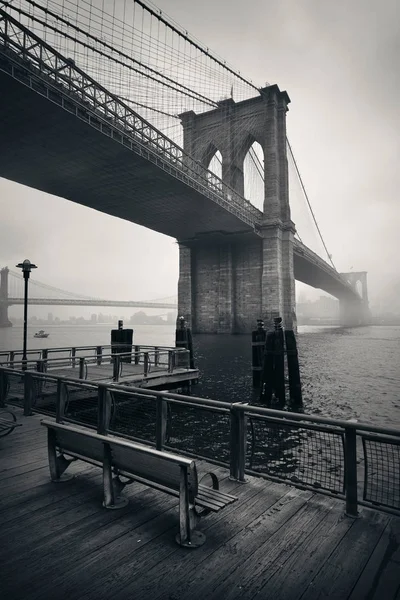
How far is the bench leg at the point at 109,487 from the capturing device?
337 cm

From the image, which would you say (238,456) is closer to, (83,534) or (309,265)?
(83,534)

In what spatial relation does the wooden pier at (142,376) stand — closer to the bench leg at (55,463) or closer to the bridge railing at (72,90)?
the bench leg at (55,463)

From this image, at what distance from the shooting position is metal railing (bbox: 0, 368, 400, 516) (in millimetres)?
3537

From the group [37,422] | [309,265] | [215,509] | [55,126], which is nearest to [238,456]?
[215,509]

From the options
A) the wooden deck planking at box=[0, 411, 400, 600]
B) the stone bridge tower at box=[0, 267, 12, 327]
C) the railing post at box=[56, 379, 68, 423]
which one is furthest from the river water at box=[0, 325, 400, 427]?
the stone bridge tower at box=[0, 267, 12, 327]

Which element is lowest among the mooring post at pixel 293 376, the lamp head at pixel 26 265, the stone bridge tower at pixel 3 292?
the mooring post at pixel 293 376

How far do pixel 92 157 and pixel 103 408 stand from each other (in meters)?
29.0

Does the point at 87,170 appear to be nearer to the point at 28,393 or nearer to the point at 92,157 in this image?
the point at 92,157

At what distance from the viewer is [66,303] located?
91.9 meters

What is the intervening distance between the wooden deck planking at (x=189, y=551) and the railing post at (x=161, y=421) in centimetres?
95

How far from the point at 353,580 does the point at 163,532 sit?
145cm

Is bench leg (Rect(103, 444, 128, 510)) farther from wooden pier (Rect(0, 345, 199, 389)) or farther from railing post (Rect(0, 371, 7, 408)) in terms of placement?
wooden pier (Rect(0, 345, 199, 389))

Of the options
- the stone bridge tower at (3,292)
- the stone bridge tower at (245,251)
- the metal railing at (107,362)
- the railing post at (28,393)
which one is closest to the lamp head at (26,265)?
the metal railing at (107,362)

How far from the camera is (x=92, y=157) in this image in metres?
30.2
